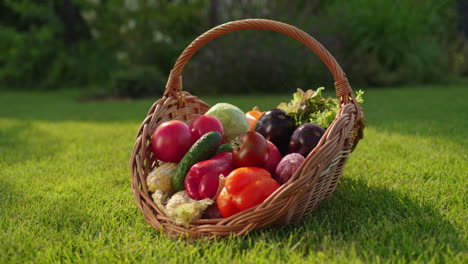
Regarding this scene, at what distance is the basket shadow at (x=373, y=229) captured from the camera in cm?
155

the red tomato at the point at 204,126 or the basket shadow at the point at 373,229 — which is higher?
the red tomato at the point at 204,126

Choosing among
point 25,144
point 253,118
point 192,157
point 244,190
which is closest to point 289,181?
point 244,190

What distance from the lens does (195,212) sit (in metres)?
1.71

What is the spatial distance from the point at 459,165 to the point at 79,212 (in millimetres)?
2347

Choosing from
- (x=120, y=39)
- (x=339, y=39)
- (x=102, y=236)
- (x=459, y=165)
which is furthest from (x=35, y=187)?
(x=120, y=39)

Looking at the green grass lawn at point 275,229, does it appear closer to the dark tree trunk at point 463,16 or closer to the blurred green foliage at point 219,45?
the blurred green foliage at point 219,45

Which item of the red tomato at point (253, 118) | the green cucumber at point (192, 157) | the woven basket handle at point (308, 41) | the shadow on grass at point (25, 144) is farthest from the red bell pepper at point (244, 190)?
the shadow on grass at point (25, 144)

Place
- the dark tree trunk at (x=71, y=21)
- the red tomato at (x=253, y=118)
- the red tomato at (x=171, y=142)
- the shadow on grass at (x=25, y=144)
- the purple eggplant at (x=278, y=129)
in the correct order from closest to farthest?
1. the red tomato at (x=171, y=142)
2. the purple eggplant at (x=278, y=129)
3. the red tomato at (x=253, y=118)
4. the shadow on grass at (x=25, y=144)
5. the dark tree trunk at (x=71, y=21)

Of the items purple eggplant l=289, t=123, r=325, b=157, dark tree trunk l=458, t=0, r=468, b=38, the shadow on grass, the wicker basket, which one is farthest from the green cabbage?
dark tree trunk l=458, t=0, r=468, b=38

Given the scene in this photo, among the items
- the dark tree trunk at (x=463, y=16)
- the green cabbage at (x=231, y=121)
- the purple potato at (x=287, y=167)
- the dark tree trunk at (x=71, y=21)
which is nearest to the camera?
the purple potato at (x=287, y=167)

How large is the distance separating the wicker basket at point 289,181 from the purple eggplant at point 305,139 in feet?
0.51

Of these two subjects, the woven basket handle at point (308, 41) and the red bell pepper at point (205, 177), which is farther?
the woven basket handle at point (308, 41)

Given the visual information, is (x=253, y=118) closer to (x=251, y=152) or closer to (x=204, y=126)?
(x=204, y=126)

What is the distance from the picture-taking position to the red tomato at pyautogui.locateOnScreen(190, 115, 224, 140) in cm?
223
